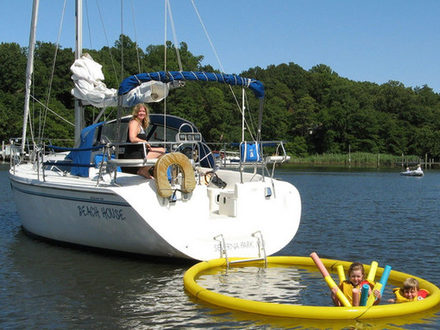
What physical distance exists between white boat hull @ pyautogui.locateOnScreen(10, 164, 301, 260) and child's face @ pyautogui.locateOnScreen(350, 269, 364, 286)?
115 inches

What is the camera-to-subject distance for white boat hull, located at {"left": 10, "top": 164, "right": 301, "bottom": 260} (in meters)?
10.6

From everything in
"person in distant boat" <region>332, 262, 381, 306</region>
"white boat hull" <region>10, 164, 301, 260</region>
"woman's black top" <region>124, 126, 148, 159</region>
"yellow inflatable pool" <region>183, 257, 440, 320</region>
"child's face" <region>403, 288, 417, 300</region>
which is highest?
"woman's black top" <region>124, 126, 148, 159</region>

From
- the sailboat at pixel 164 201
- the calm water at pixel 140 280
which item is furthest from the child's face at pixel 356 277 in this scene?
the sailboat at pixel 164 201

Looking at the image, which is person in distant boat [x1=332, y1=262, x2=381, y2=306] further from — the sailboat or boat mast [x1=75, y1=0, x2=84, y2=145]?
boat mast [x1=75, y1=0, x2=84, y2=145]

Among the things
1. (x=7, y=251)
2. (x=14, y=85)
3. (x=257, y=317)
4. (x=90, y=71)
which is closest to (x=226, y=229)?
(x=257, y=317)

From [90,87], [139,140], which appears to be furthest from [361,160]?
[139,140]

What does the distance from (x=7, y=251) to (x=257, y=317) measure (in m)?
7.10

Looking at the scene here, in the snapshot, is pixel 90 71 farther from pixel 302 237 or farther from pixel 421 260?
pixel 421 260

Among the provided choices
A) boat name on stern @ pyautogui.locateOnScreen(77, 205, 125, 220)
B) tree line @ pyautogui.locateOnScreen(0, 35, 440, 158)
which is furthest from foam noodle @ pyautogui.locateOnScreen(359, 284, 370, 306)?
tree line @ pyautogui.locateOnScreen(0, 35, 440, 158)

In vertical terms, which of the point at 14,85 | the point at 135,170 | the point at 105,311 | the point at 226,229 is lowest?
the point at 105,311

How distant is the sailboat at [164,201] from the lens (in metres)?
10.7

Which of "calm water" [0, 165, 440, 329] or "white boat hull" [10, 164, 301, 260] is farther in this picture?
"white boat hull" [10, 164, 301, 260]

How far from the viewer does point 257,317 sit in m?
8.41

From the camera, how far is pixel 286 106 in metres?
139
